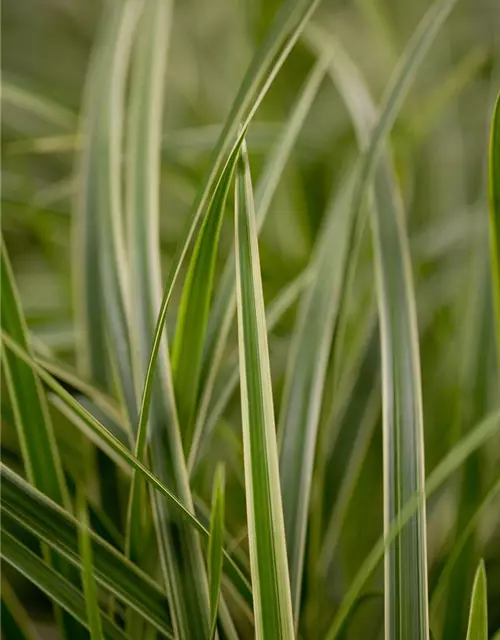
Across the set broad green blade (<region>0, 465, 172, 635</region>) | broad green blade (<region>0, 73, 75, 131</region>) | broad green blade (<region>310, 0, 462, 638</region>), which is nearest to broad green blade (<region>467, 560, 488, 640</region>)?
broad green blade (<region>310, 0, 462, 638</region>)

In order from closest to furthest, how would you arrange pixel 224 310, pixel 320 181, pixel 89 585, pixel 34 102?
pixel 89 585
pixel 224 310
pixel 34 102
pixel 320 181

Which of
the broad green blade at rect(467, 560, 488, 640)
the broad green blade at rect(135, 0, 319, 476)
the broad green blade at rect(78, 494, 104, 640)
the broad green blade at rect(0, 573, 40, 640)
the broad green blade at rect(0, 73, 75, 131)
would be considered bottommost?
A: the broad green blade at rect(467, 560, 488, 640)

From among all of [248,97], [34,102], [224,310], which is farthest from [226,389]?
[34,102]

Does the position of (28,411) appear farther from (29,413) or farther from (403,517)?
(403,517)

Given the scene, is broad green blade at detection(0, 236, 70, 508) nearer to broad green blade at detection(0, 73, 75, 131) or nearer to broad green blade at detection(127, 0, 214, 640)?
broad green blade at detection(127, 0, 214, 640)

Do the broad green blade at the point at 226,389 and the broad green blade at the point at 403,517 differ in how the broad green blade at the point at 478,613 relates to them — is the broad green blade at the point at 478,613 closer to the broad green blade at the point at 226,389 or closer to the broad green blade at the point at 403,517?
the broad green blade at the point at 403,517

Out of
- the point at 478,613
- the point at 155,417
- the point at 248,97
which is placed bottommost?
the point at 478,613

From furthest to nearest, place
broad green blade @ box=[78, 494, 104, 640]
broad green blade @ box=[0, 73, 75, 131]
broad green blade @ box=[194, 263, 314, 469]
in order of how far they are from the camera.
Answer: broad green blade @ box=[0, 73, 75, 131] → broad green blade @ box=[194, 263, 314, 469] → broad green blade @ box=[78, 494, 104, 640]
